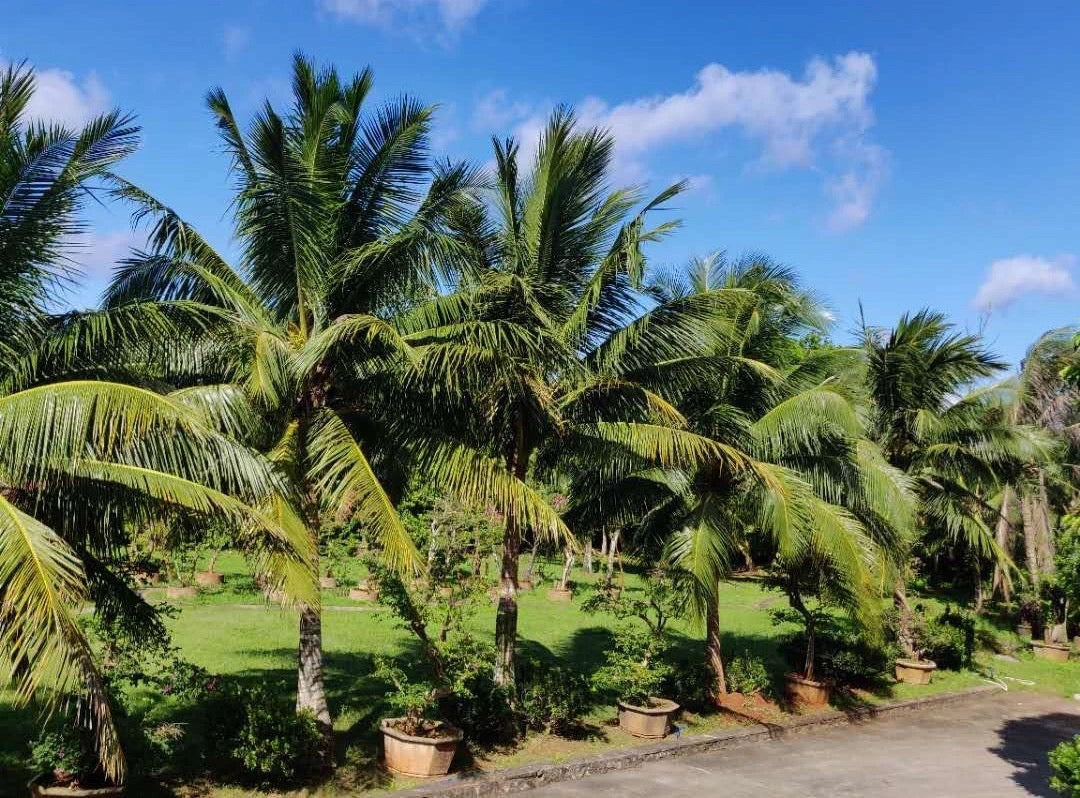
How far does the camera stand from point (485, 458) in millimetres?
8289

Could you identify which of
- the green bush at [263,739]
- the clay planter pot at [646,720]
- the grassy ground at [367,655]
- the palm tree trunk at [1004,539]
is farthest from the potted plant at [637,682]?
the palm tree trunk at [1004,539]

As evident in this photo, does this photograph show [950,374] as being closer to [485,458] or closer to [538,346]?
[538,346]

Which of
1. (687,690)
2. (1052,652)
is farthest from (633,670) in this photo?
(1052,652)

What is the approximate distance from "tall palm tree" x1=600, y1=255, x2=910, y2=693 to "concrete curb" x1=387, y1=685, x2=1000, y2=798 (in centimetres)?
117

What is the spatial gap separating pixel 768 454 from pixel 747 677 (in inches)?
137

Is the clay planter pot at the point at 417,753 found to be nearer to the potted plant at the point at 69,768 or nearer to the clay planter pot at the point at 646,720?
the potted plant at the point at 69,768

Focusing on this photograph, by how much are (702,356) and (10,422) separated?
716 cm

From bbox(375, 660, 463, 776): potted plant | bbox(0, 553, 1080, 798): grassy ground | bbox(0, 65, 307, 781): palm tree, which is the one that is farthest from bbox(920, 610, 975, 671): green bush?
bbox(0, 65, 307, 781): palm tree

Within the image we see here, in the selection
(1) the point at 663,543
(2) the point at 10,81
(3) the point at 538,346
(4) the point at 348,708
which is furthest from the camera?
(1) the point at 663,543

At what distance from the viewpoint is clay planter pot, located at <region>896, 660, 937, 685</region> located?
15.3m

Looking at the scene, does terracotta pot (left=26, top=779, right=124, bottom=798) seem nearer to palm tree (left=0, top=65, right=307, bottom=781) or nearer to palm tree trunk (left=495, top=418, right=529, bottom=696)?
palm tree (left=0, top=65, right=307, bottom=781)

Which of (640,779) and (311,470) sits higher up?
(311,470)

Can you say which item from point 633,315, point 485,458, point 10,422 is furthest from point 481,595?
point 10,422

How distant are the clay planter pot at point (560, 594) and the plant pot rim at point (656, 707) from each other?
1059 centimetres
